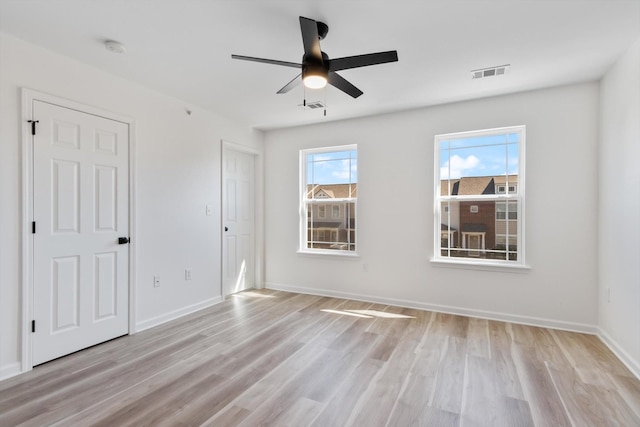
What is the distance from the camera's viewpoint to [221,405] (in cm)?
203

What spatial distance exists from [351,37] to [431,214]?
93.9 inches

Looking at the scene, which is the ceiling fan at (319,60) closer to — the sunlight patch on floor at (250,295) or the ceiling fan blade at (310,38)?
the ceiling fan blade at (310,38)

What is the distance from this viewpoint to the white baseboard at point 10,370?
7.60ft

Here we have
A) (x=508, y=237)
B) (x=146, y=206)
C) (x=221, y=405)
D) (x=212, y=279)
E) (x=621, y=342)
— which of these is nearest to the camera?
(x=221, y=405)

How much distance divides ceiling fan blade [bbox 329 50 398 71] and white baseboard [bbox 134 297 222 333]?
10.4 ft

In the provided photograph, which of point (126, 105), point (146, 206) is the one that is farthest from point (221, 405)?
point (126, 105)

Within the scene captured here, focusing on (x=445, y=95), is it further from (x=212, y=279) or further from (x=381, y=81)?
(x=212, y=279)

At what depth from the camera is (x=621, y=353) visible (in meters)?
2.66

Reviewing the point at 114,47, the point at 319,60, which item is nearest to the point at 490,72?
the point at 319,60

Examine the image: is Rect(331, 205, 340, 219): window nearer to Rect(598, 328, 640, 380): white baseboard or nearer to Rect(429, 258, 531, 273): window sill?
Rect(429, 258, 531, 273): window sill

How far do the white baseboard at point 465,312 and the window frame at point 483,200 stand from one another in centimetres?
57

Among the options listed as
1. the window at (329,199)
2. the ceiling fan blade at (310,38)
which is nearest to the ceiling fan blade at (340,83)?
the ceiling fan blade at (310,38)

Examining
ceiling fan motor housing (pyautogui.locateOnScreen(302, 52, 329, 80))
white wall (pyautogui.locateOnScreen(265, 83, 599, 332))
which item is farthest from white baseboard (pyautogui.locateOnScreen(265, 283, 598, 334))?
ceiling fan motor housing (pyautogui.locateOnScreen(302, 52, 329, 80))

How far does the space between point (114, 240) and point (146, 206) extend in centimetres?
48
